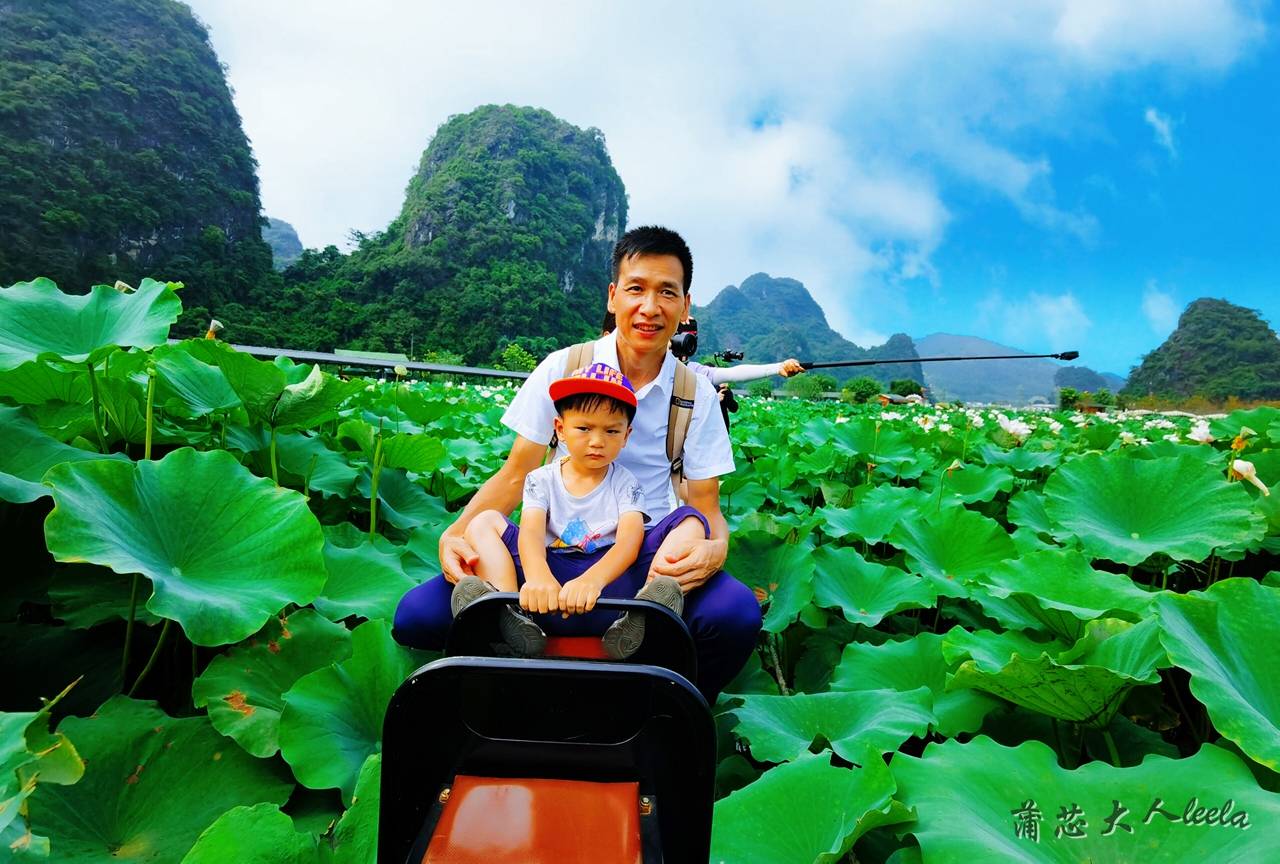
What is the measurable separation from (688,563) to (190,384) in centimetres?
132

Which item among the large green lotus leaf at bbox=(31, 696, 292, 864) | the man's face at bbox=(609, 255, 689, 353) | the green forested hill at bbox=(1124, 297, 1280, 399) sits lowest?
the large green lotus leaf at bbox=(31, 696, 292, 864)

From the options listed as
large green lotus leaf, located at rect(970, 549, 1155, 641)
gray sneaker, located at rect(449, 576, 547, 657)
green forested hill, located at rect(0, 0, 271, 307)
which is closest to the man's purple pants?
gray sneaker, located at rect(449, 576, 547, 657)

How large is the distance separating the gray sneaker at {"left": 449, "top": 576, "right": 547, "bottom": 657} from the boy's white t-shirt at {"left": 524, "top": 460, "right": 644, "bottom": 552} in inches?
8.2

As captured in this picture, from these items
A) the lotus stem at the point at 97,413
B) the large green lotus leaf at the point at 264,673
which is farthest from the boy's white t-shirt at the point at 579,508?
the lotus stem at the point at 97,413

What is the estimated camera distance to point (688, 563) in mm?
1206

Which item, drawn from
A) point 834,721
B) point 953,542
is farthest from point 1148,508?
point 834,721

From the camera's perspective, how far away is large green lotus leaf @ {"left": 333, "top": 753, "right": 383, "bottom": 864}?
83 centimetres

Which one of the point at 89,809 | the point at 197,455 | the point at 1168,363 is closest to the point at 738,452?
the point at 197,455

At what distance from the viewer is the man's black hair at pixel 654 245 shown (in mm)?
1441

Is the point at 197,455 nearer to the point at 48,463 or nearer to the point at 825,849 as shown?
the point at 48,463

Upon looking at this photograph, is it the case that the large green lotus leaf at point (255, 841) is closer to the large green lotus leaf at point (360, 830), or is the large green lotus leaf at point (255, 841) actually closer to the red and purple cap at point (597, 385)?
the large green lotus leaf at point (360, 830)

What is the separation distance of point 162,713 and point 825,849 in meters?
1.07

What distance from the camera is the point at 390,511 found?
2.16m

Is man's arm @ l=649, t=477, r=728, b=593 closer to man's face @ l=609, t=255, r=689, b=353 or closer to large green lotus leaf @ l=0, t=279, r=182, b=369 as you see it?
man's face @ l=609, t=255, r=689, b=353
